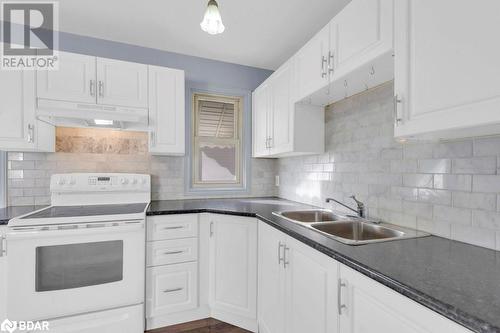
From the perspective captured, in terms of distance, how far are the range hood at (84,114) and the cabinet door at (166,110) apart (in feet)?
0.41

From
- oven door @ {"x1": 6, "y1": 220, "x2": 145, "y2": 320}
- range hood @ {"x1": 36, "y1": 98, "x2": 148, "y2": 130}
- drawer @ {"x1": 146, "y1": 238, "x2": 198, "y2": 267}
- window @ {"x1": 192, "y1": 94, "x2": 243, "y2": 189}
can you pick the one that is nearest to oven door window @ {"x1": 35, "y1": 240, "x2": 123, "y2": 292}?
oven door @ {"x1": 6, "y1": 220, "x2": 145, "y2": 320}

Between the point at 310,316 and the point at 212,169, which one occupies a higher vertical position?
the point at 212,169

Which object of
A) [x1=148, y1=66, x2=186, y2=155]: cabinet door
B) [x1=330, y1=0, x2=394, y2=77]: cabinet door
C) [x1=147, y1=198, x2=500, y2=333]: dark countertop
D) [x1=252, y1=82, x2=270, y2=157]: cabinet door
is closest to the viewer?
[x1=147, y1=198, x2=500, y2=333]: dark countertop

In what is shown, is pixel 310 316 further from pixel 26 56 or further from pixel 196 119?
pixel 26 56

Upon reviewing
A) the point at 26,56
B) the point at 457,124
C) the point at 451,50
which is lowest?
the point at 457,124

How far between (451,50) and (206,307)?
2.37 m

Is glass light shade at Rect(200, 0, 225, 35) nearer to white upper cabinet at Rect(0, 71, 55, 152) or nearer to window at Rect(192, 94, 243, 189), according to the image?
window at Rect(192, 94, 243, 189)

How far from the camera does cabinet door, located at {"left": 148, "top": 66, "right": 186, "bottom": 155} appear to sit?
2.32 m

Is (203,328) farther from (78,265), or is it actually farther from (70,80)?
(70,80)

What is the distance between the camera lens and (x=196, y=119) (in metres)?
2.84

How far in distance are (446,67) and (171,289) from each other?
2.26 metres

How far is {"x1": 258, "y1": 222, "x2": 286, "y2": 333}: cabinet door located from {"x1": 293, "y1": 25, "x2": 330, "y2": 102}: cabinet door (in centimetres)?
107

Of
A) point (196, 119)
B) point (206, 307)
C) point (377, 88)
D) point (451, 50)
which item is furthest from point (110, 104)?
point (451, 50)

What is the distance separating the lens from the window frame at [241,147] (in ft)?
9.04
